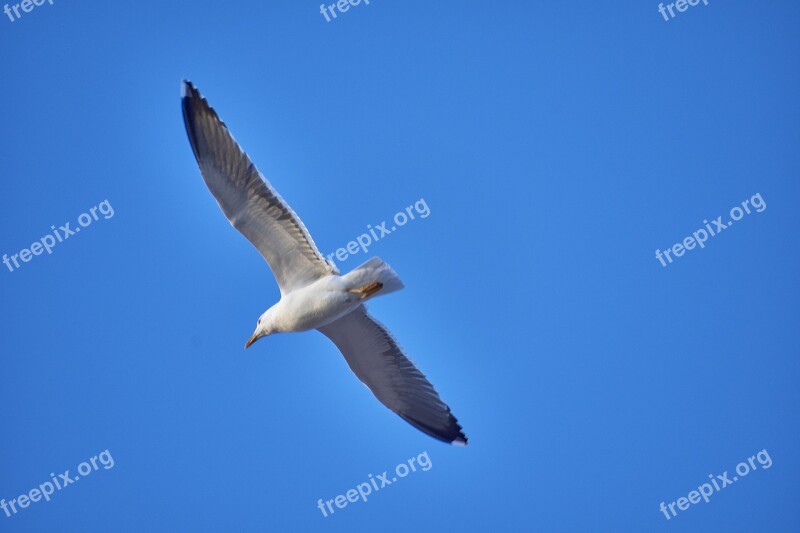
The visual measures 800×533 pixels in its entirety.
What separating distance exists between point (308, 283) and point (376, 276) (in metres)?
0.70

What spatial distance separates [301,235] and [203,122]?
106cm

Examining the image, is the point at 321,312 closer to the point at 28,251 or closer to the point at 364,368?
the point at 364,368

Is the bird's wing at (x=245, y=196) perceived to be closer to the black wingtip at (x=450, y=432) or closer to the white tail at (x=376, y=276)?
the white tail at (x=376, y=276)

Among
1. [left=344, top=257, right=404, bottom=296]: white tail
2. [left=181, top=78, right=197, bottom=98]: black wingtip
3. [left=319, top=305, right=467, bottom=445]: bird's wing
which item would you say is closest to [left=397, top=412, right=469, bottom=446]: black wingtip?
[left=319, top=305, right=467, bottom=445]: bird's wing

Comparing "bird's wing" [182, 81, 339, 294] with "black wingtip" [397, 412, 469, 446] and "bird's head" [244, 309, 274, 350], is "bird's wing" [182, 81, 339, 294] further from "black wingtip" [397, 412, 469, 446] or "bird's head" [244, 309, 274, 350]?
"black wingtip" [397, 412, 469, 446]

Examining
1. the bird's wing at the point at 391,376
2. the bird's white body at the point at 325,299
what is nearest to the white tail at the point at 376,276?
the bird's white body at the point at 325,299

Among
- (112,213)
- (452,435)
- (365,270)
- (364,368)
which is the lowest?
(452,435)

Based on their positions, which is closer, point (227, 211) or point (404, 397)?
point (227, 211)

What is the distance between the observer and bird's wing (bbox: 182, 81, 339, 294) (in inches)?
283

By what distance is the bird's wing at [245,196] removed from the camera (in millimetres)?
7188

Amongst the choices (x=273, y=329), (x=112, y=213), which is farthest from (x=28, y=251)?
(x=273, y=329)

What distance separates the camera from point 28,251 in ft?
36.1

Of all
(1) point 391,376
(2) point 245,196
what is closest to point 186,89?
(2) point 245,196

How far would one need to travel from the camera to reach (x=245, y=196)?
732 centimetres
